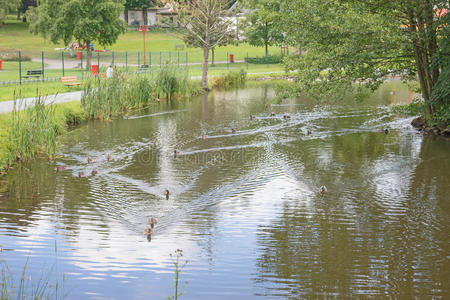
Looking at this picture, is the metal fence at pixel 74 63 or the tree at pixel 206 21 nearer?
the tree at pixel 206 21

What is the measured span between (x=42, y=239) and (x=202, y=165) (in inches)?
247

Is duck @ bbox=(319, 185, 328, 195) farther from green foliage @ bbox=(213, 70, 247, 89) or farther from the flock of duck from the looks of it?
green foliage @ bbox=(213, 70, 247, 89)

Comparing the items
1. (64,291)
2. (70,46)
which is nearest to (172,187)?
(64,291)

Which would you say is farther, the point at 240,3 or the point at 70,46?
the point at 70,46

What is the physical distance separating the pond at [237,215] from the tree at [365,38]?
2161mm

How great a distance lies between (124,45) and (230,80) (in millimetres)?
33014

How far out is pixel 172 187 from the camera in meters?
13.4

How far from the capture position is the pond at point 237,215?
335 inches

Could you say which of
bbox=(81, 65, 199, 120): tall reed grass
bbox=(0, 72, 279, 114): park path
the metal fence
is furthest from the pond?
the metal fence

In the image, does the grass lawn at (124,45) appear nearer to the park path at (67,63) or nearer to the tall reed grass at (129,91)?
the park path at (67,63)

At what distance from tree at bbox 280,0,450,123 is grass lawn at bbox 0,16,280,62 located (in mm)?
38204

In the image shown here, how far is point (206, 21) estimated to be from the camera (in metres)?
33.5

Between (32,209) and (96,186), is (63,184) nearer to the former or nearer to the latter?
(96,186)

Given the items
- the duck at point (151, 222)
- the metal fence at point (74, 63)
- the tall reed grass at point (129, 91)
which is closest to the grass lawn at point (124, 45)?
the metal fence at point (74, 63)
